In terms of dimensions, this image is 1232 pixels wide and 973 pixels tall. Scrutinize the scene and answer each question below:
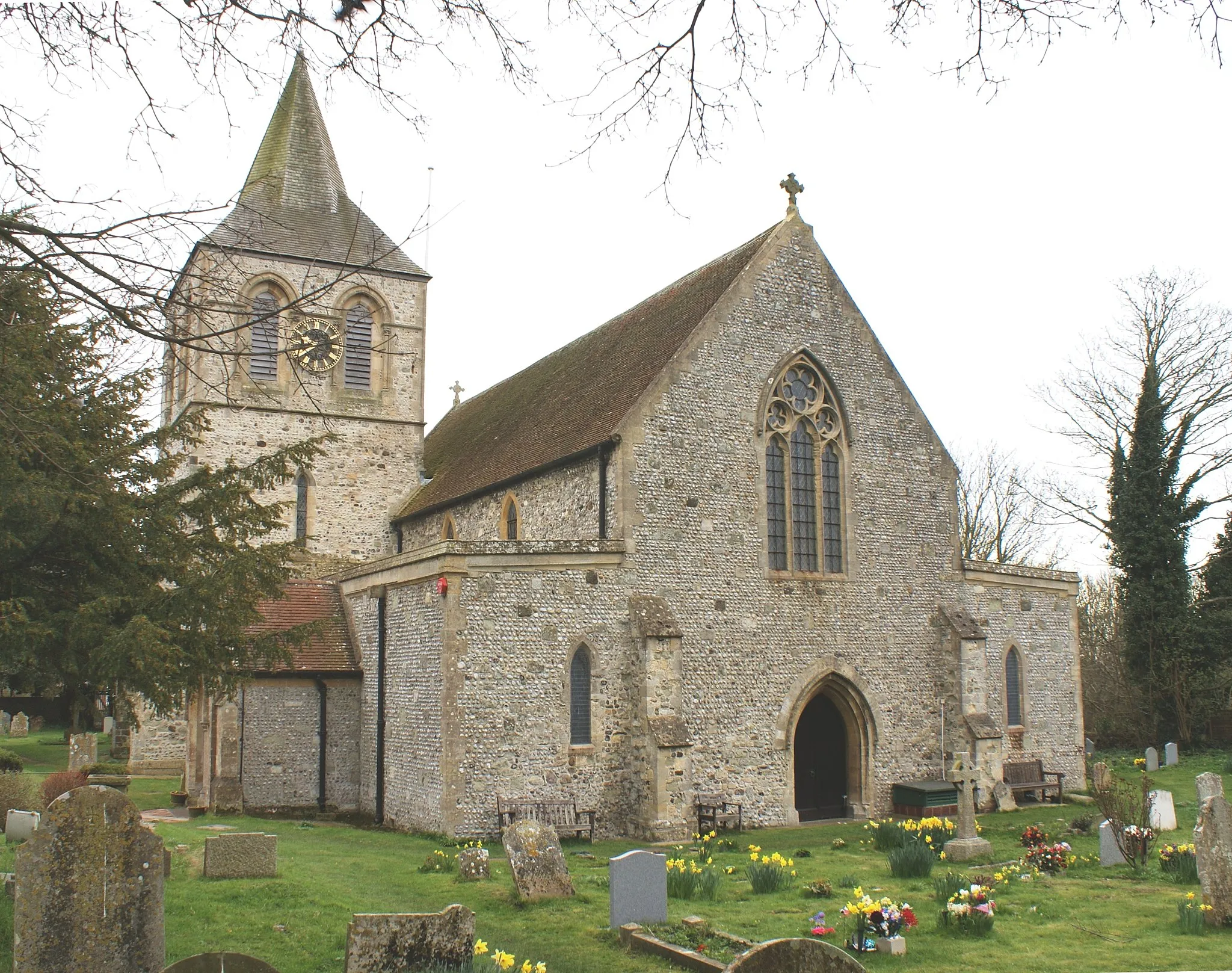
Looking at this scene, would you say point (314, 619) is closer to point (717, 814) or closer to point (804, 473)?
point (717, 814)

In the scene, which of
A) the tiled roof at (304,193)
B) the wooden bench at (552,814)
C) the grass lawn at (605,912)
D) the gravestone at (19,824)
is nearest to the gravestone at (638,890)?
the grass lawn at (605,912)

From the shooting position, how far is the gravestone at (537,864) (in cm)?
1213

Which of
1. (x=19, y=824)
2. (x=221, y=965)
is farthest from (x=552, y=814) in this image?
(x=221, y=965)

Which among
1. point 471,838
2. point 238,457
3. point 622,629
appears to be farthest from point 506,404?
point 471,838

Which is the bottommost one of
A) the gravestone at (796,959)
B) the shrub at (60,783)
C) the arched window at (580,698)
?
the shrub at (60,783)

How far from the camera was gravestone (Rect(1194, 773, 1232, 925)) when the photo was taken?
10.8 meters

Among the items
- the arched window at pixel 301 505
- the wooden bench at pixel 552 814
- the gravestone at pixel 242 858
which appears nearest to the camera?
the gravestone at pixel 242 858

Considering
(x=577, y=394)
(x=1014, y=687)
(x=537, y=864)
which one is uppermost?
(x=577, y=394)

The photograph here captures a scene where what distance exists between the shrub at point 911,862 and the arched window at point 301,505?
1777cm

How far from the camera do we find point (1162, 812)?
17750 mm

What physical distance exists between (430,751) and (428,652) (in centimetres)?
163

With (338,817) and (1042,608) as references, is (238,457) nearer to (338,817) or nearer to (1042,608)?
(338,817)

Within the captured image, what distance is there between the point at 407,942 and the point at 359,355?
22.7m

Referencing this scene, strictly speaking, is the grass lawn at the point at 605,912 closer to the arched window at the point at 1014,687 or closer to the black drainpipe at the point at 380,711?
the black drainpipe at the point at 380,711
